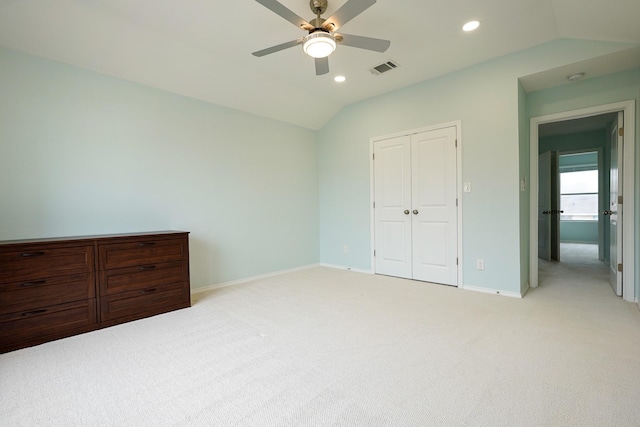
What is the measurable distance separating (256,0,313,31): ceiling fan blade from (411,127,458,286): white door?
7.93ft

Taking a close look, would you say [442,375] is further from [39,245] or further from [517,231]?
[39,245]

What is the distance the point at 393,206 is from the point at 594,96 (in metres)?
2.60

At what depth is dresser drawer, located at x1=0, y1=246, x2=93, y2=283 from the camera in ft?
7.34

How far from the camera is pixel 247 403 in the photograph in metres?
1.58

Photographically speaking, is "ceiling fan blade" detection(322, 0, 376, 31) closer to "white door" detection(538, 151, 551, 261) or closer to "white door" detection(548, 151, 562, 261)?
"white door" detection(538, 151, 551, 261)

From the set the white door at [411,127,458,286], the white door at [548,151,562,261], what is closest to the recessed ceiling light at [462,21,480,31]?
the white door at [411,127,458,286]

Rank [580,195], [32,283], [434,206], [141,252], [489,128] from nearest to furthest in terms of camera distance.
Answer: [32,283]
[141,252]
[489,128]
[434,206]
[580,195]

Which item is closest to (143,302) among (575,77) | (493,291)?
(493,291)

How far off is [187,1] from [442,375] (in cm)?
333

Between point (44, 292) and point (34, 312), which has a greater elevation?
point (44, 292)

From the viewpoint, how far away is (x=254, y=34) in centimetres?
283

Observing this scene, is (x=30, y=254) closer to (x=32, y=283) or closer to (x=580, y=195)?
(x=32, y=283)

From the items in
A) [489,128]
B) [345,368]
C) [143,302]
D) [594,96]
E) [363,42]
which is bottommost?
[345,368]

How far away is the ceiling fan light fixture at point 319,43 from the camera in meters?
2.22
